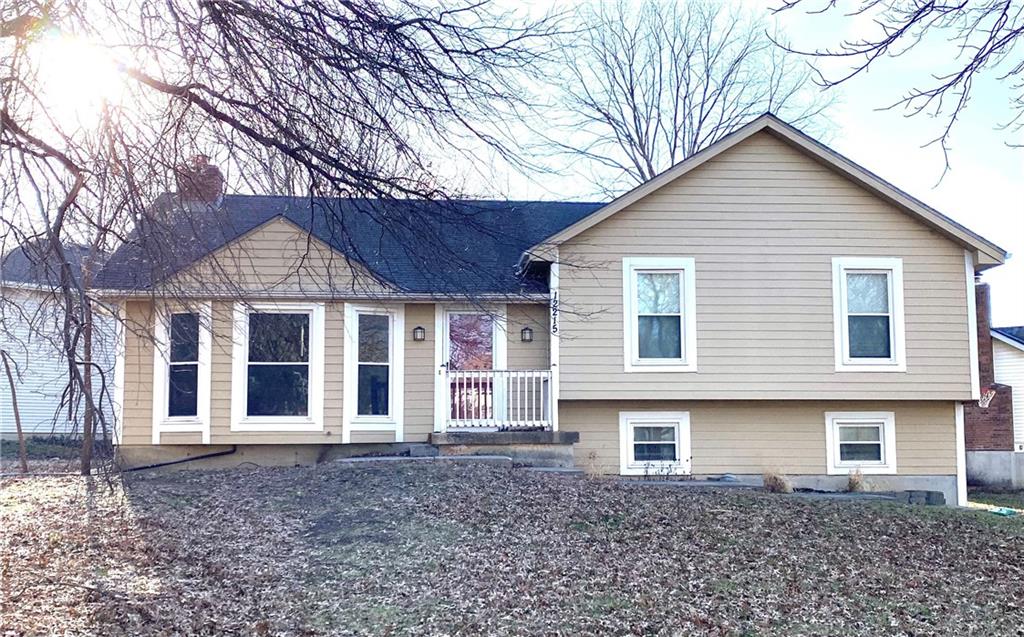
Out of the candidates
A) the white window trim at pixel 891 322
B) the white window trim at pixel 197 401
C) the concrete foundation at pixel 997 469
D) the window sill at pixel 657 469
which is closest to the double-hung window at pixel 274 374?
the white window trim at pixel 197 401

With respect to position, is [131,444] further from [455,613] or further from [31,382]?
[31,382]

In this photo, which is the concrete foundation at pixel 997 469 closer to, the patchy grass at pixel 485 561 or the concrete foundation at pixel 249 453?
the patchy grass at pixel 485 561

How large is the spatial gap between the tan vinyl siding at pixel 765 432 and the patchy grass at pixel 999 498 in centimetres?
322

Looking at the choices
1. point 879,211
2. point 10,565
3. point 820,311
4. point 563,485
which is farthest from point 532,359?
point 10,565

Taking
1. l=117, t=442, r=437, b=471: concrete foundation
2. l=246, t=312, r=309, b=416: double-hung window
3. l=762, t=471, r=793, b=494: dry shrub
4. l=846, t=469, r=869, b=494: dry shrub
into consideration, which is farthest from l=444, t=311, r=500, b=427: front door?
l=846, t=469, r=869, b=494: dry shrub

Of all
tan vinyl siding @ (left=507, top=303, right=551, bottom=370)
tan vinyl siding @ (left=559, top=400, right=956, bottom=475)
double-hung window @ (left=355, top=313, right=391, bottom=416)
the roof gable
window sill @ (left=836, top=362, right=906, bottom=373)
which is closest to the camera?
the roof gable

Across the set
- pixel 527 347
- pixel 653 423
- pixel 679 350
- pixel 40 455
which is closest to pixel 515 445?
pixel 527 347

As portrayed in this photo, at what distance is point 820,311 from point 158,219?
29.2ft

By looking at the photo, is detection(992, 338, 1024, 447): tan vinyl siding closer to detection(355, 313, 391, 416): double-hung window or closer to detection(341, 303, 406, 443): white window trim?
detection(341, 303, 406, 443): white window trim

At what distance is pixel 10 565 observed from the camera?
651 centimetres

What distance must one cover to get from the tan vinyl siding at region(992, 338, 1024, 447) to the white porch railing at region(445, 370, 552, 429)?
14152 mm

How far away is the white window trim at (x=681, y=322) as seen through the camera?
479 inches

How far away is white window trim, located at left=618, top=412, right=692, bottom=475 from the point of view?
41.0 ft

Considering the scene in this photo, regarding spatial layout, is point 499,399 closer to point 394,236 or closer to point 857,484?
point 857,484
